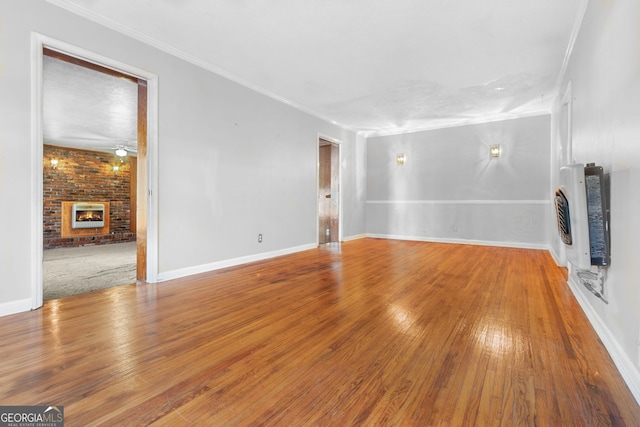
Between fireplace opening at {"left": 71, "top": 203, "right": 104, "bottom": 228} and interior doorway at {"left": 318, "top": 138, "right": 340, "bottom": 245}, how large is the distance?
5585 mm

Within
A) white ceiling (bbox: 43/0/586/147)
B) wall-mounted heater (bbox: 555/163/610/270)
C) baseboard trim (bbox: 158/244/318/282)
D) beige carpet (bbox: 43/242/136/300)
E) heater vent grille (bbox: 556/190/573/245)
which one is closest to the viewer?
wall-mounted heater (bbox: 555/163/610/270)

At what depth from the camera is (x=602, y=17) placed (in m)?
2.00

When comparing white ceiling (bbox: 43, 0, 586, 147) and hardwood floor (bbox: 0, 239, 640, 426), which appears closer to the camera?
hardwood floor (bbox: 0, 239, 640, 426)

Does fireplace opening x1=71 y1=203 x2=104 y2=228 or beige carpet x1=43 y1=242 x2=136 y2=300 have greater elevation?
fireplace opening x1=71 y1=203 x2=104 y2=228

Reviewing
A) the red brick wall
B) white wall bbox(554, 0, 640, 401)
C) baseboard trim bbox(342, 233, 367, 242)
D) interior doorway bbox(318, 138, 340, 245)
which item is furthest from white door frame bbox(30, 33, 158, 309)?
the red brick wall

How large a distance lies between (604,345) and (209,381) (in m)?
2.22

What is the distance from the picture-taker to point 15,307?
7.62 feet

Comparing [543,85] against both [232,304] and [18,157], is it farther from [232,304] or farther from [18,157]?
[18,157]

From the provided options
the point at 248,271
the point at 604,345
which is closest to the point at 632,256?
the point at 604,345

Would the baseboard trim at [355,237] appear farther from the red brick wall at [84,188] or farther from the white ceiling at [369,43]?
the red brick wall at [84,188]

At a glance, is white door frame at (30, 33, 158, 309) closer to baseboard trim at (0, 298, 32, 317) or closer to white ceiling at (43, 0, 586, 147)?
baseboard trim at (0, 298, 32, 317)

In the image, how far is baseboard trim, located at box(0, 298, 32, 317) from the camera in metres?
2.27

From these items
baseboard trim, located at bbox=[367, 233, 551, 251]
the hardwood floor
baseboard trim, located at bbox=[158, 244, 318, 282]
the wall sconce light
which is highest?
the wall sconce light

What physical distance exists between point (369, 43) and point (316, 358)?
3.03 metres
